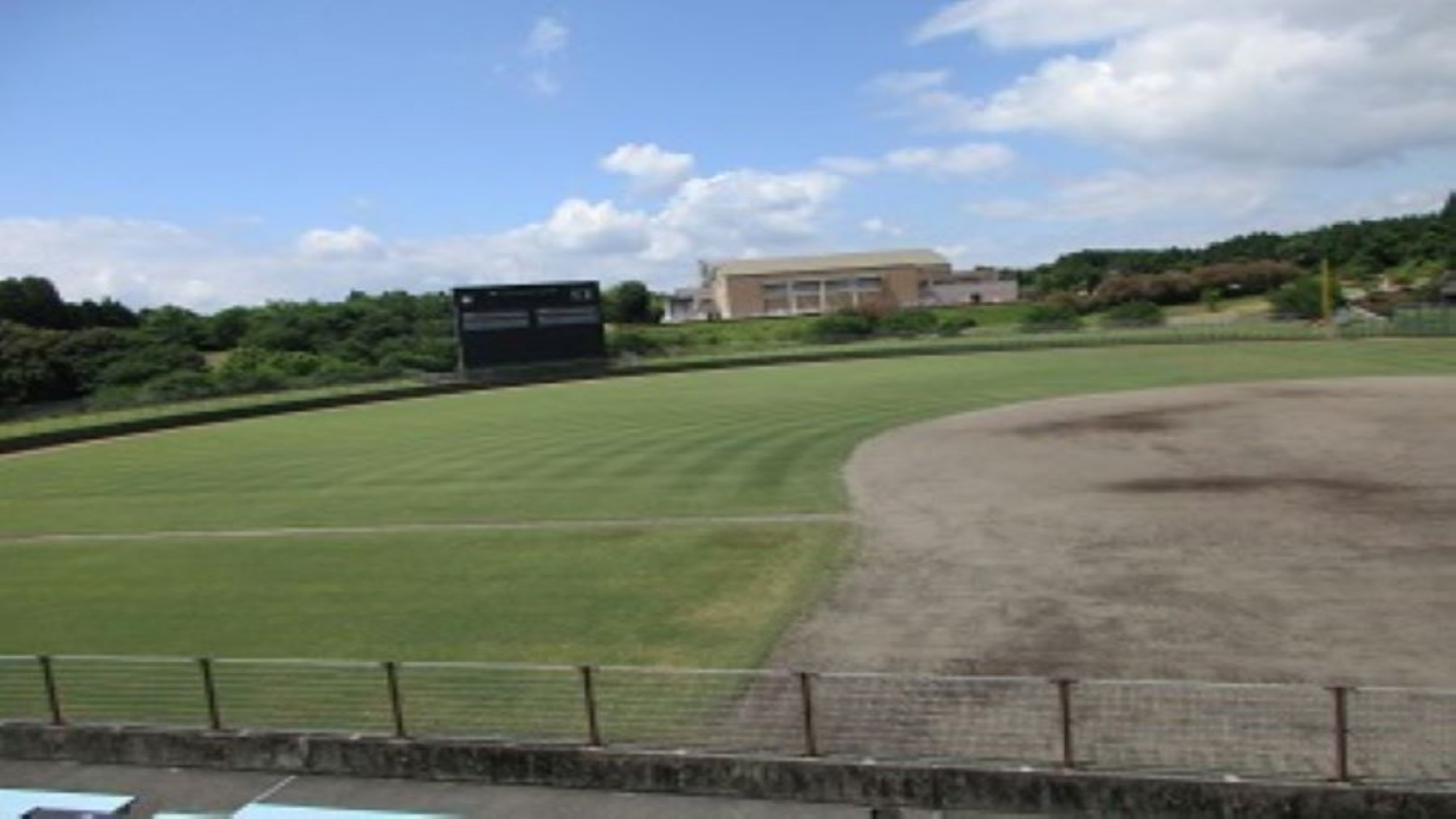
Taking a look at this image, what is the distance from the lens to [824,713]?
11.6 m

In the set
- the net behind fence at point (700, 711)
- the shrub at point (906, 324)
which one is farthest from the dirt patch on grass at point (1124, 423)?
the shrub at point (906, 324)

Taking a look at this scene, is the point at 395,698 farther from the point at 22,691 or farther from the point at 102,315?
the point at 102,315

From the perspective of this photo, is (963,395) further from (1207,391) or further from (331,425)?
(331,425)

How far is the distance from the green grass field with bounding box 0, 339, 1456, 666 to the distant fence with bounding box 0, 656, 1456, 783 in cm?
189

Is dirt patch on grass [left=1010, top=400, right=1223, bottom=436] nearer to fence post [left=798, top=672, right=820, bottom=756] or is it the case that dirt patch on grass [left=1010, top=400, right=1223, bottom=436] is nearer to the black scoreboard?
fence post [left=798, top=672, right=820, bottom=756]

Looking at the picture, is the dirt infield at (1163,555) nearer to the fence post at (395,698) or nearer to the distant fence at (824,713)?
the distant fence at (824,713)

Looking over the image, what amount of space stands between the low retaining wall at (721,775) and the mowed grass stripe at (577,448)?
12912 mm

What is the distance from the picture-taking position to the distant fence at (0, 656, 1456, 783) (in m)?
10.0

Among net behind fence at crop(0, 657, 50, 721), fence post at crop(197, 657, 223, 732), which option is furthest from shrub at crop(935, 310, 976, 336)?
fence post at crop(197, 657, 223, 732)

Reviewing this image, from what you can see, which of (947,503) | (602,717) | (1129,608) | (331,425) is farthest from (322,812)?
(331,425)

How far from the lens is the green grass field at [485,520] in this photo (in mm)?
16266

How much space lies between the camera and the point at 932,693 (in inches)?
477

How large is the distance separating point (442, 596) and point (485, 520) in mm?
6775

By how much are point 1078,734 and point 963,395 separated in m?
35.6
